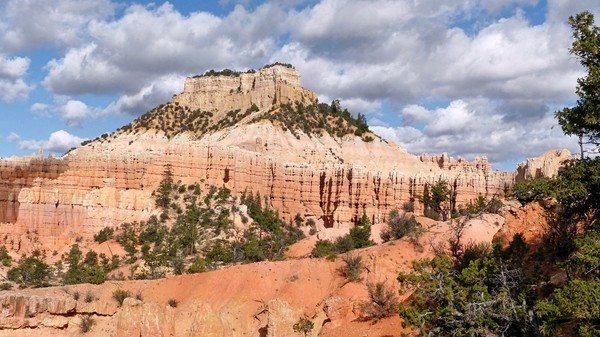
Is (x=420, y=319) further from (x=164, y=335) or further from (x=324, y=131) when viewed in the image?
(x=324, y=131)

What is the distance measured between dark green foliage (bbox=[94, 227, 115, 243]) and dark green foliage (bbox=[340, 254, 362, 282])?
30275 millimetres

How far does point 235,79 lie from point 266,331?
64.5 m

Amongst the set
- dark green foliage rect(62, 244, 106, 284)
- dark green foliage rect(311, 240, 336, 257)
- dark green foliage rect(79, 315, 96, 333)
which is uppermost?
dark green foliage rect(311, 240, 336, 257)

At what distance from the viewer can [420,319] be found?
14000 millimetres

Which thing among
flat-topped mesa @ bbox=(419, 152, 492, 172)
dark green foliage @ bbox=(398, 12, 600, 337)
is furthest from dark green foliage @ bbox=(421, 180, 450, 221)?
dark green foliage @ bbox=(398, 12, 600, 337)

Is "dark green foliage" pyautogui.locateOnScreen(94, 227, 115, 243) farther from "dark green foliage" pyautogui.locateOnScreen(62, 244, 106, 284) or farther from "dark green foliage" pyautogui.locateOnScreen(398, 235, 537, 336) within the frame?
"dark green foliage" pyautogui.locateOnScreen(398, 235, 537, 336)

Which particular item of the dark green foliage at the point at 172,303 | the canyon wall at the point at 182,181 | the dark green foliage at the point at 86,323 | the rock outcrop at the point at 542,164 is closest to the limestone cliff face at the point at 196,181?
the canyon wall at the point at 182,181

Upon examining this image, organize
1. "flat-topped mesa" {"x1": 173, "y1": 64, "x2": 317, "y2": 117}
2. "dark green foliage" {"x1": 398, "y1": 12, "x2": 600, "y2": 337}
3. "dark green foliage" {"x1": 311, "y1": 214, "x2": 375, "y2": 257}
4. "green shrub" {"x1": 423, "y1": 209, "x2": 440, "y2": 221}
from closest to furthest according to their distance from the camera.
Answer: "dark green foliage" {"x1": 398, "y1": 12, "x2": 600, "y2": 337}
"dark green foliage" {"x1": 311, "y1": 214, "x2": 375, "y2": 257}
"green shrub" {"x1": 423, "y1": 209, "x2": 440, "y2": 221}
"flat-topped mesa" {"x1": 173, "y1": 64, "x2": 317, "y2": 117}

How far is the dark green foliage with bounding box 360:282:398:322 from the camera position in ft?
66.5

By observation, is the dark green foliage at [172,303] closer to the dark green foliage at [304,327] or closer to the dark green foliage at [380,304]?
the dark green foliage at [304,327]

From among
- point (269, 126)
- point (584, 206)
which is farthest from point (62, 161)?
point (584, 206)

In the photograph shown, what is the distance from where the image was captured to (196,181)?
53.8m

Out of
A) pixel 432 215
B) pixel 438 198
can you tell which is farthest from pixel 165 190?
pixel 438 198

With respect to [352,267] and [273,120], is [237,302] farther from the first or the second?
[273,120]
